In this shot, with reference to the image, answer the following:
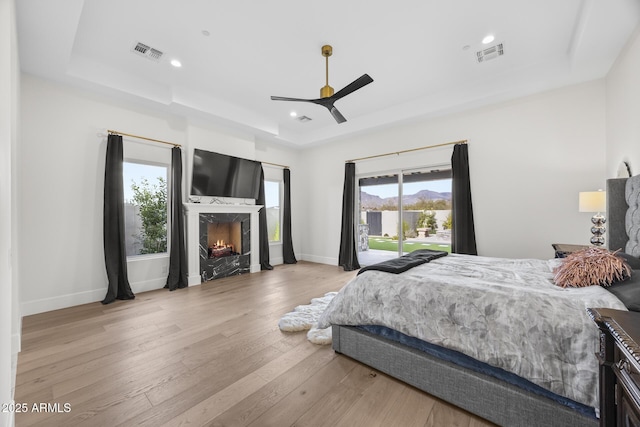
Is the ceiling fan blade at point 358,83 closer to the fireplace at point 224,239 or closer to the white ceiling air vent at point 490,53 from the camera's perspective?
the white ceiling air vent at point 490,53

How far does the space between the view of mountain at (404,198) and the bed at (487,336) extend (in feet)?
8.31

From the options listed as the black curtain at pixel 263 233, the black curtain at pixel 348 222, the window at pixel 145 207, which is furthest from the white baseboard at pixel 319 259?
the window at pixel 145 207

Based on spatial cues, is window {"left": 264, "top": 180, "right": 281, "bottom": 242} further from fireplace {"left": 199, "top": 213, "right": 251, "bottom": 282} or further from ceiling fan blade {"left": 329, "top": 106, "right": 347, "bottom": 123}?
ceiling fan blade {"left": 329, "top": 106, "right": 347, "bottom": 123}

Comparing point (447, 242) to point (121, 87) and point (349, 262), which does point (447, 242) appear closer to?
point (349, 262)

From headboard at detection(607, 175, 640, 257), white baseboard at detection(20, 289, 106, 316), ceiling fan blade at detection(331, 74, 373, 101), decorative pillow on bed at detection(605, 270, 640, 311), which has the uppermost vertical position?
ceiling fan blade at detection(331, 74, 373, 101)

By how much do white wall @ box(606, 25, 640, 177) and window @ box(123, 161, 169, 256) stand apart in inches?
233

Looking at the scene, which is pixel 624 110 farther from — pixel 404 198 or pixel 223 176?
pixel 223 176

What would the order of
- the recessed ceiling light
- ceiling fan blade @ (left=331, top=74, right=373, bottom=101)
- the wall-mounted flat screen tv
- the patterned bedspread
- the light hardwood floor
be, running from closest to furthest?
the patterned bedspread, the light hardwood floor, ceiling fan blade @ (left=331, top=74, right=373, bottom=101), the recessed ceiling light, the wall-mounted flat screen tv

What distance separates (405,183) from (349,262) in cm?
199

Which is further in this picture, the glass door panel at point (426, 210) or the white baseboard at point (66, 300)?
the glass door panel at point (426, 210)

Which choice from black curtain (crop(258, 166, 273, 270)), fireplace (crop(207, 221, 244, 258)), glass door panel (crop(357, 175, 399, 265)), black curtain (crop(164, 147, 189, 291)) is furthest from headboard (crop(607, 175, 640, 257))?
black curtain (crop(164, 147, 189, 291))

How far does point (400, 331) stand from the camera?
71.9 inches

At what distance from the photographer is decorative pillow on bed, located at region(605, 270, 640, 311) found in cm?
128

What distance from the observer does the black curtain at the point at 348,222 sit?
5605 millimetres
